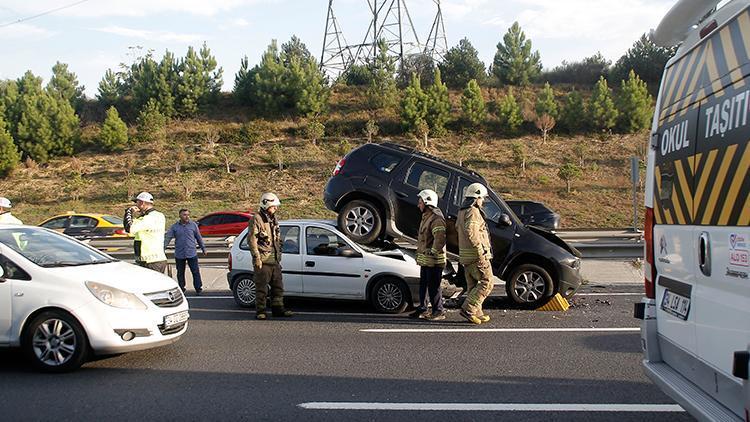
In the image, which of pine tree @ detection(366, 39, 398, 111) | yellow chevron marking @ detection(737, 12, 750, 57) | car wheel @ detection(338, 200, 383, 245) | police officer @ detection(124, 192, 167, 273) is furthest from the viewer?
pine tree @ detection(366, 39, 398, 111)

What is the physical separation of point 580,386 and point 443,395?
1.23 metres

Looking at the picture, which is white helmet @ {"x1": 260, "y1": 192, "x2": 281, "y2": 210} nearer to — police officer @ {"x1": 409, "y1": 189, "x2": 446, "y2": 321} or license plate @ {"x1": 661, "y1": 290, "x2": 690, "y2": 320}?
police officer @ {"x1": 409, "y1": 189, "x2": 446, "y2": 321}

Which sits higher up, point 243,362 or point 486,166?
point 486,166

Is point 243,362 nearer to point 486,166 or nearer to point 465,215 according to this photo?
point 465,215

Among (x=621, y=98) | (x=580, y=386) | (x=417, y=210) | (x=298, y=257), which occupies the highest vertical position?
(x=621, y=98)

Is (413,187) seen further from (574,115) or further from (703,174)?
(574,115)

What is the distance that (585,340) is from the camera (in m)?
7.71

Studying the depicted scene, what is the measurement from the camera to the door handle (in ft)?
11.9

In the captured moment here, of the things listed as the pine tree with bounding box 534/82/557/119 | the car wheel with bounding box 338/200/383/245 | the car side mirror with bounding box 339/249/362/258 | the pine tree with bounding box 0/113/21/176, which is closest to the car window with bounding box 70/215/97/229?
the car wheel with bounding box 338/200/383/245

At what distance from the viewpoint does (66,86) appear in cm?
5309

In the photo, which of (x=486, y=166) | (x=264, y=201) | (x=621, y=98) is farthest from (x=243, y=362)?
(x=621, y=98)

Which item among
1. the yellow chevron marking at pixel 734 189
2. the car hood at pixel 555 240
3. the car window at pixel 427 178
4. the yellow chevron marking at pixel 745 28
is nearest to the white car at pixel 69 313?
the car window at pixel 427 178

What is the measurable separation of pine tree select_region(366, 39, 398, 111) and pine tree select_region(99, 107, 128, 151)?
52.4 ft

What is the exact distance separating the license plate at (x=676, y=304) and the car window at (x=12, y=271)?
5640 millimetres
